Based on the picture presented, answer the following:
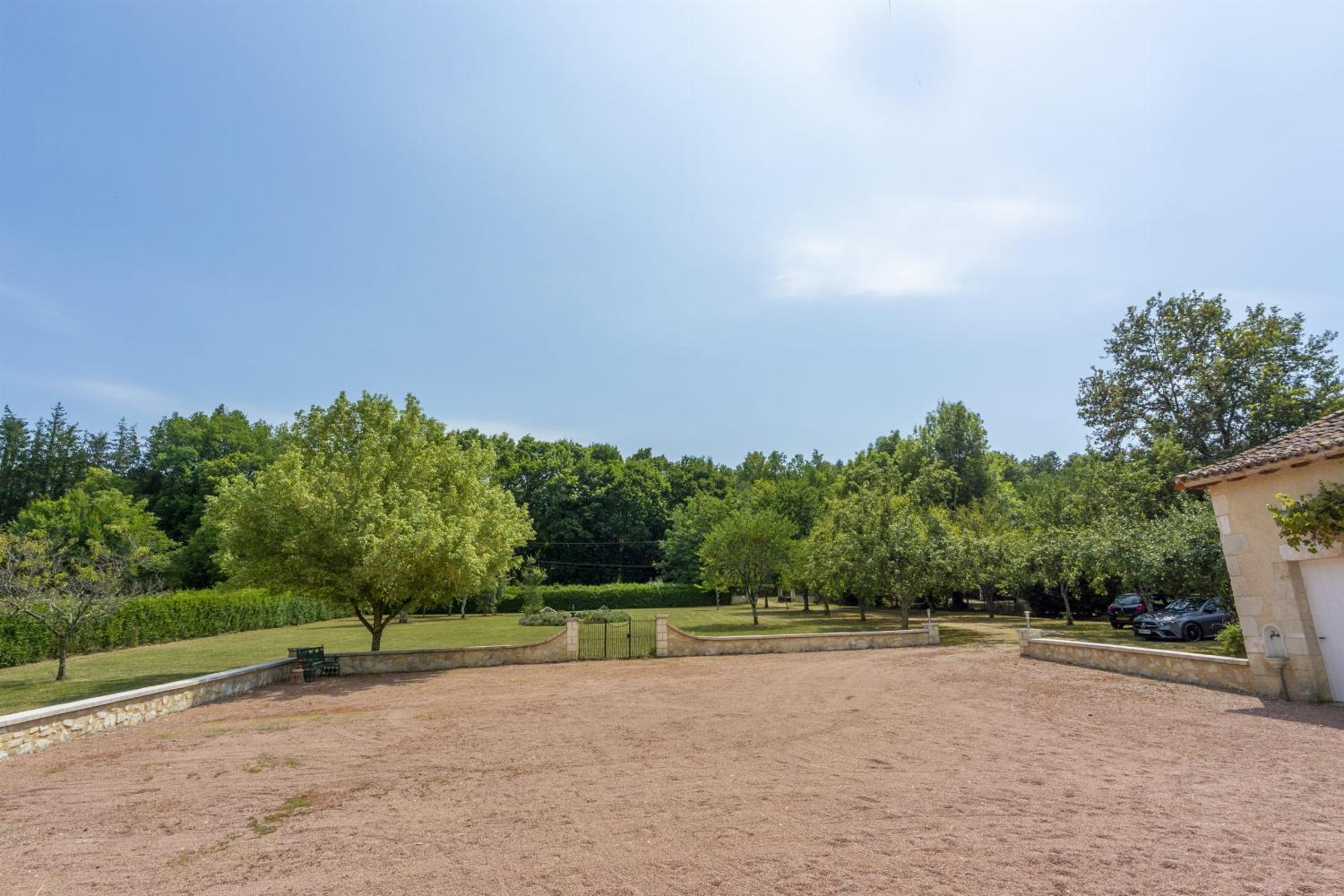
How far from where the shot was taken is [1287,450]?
10492 millimetres

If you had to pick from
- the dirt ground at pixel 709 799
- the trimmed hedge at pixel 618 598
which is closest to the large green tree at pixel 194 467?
the trimmed hedge at pixel 618 598

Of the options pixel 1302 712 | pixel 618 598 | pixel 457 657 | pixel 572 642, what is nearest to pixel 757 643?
pixel 572 642

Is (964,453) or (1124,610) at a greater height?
(964,453)

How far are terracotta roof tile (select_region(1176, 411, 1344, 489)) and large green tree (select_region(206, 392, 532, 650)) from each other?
51.9ft

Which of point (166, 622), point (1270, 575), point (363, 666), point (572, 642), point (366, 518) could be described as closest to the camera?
point (1270, 575)

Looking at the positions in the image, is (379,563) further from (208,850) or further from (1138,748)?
(1138,748)

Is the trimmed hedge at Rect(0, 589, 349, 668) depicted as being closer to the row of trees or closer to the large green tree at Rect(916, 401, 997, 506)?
the row of trees

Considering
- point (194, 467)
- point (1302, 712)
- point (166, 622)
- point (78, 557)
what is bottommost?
point (1302, 712)

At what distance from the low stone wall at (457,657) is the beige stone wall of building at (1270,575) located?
1536cm

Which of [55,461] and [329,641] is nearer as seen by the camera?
[329,641]

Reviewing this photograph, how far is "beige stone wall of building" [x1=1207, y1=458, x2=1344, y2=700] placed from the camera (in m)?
10.5

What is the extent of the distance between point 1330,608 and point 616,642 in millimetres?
15891

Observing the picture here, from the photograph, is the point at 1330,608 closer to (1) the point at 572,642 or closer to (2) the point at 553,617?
(1) the point at 572,642

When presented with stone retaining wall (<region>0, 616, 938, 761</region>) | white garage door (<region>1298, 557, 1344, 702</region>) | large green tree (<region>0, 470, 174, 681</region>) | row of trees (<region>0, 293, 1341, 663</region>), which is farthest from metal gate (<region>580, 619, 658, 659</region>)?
white garage door (<region>1298, 557, 1344, 702</region>)
